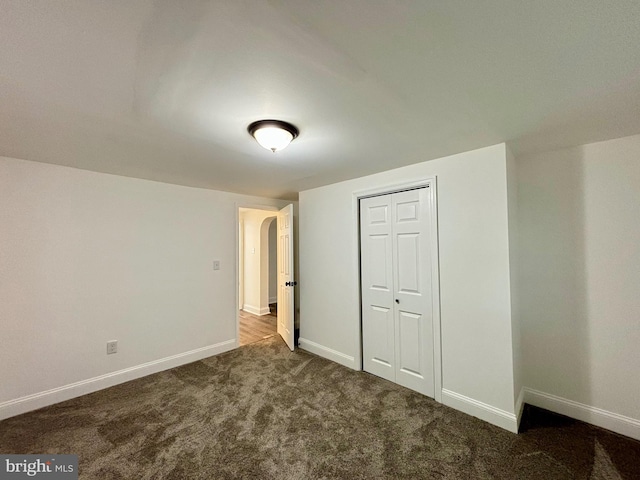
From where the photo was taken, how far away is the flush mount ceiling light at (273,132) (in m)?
1.69

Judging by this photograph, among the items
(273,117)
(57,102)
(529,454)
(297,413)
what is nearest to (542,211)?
(529,454)

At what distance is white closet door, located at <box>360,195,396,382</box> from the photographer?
2.85 m

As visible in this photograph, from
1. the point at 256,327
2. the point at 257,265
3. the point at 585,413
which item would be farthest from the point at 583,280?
the point at 257,265

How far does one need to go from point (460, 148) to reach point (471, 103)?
0.78 m

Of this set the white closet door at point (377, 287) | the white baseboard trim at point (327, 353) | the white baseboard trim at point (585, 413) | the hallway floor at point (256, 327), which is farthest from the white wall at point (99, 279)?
the white baseboard trim at point (585, 413)

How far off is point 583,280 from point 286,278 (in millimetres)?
3257

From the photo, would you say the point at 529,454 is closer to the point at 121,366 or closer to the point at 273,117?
the point at 273,117

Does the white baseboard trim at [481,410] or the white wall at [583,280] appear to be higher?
the white wall at [583,280]

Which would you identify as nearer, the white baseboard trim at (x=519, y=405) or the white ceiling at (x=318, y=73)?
the white ceiling at (x=318, y=73)

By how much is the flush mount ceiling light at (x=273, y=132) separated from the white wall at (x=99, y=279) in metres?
2.15

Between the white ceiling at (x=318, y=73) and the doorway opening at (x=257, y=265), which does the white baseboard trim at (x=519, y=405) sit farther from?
the doorway opening at (x=257, y=265)

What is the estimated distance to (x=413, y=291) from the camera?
266 centimetres

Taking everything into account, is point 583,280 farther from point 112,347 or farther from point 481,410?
point 112,347

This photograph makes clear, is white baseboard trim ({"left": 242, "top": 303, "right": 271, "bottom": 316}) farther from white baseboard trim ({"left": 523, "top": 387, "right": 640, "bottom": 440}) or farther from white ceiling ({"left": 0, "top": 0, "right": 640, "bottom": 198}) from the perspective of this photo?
white baseboard trim ({"left": 523, "top": 387, "right": 640, "bottom": 440})
